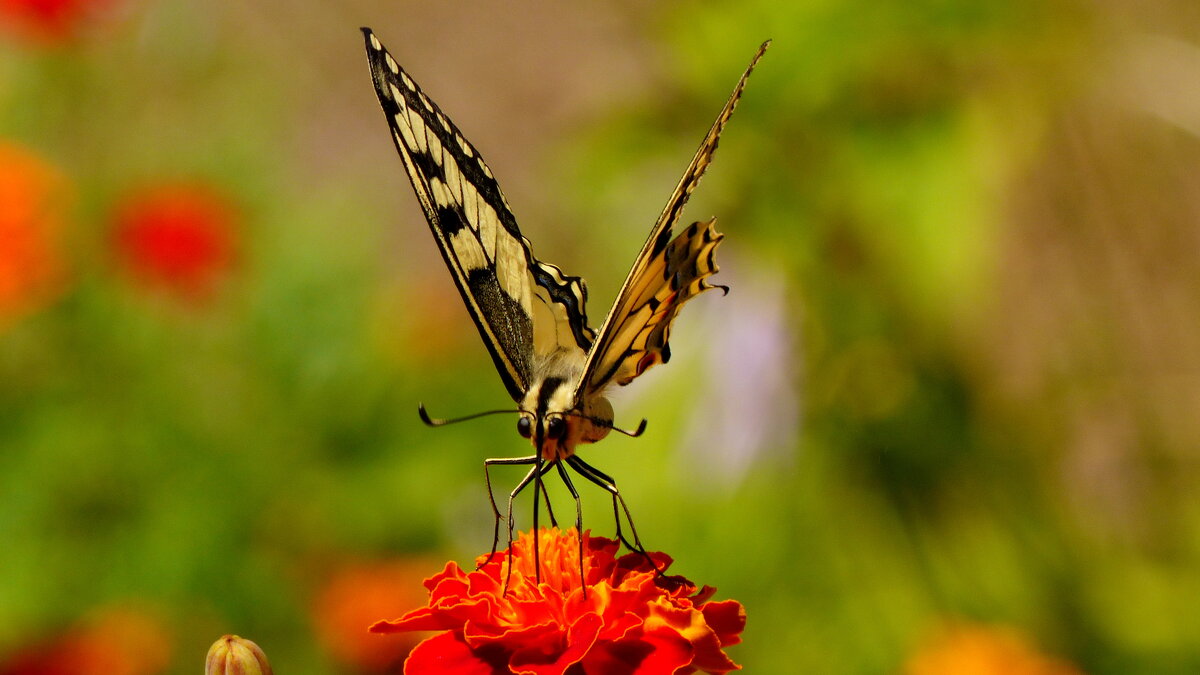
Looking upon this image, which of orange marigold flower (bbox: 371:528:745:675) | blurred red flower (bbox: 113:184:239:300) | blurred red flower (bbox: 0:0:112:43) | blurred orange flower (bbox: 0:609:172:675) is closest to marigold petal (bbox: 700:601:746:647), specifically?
orange marigold flower (bbox: 371:528:745:675)

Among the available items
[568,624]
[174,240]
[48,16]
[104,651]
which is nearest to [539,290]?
[568,624]

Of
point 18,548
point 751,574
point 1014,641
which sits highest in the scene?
point 18,548

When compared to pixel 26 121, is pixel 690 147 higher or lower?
lower

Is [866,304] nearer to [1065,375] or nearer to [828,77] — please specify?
[828,77]

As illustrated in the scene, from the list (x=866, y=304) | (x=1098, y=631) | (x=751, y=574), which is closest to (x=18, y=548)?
(x=751, y=574)

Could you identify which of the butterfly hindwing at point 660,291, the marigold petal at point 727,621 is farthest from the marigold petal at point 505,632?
the butterfly hindwing at point 660,291

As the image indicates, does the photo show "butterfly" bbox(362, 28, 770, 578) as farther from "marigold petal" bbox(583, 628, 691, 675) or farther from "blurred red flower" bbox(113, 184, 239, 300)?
"blurred red flower" bbox(113, 184, 239, 300)
